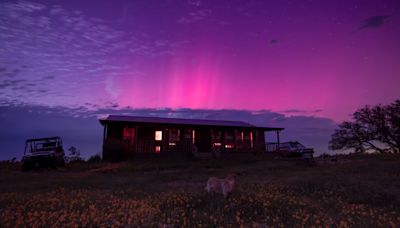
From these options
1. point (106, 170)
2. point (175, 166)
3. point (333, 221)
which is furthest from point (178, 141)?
point (333, 221)

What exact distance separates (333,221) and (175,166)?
18546mm

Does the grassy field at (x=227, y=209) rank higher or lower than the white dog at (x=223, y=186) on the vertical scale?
lower

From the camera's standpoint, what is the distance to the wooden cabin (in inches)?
1195

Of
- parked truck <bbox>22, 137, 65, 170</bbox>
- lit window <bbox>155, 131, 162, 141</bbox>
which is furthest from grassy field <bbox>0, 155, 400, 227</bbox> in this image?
lit window <bbox>155, 131, 162, 141</bbox>

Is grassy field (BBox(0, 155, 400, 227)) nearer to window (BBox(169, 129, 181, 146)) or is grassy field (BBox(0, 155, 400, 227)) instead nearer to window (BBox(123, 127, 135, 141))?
window (BBox(123, 127, 135, 141))

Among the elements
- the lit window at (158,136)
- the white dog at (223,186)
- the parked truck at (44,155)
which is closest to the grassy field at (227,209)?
the white dog at (223,186)

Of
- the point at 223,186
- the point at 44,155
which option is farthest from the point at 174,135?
the point at 223,186

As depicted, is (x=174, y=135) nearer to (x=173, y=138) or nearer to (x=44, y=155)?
(x=173, y=138)

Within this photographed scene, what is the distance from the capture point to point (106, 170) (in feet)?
73.3

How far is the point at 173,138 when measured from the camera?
3600cm

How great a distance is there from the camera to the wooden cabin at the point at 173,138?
3034cm

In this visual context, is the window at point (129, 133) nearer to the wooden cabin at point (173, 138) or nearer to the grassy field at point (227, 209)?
the wooden cabin at point (173, 138)

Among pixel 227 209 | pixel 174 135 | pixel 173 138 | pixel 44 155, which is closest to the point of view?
pixel 227 209

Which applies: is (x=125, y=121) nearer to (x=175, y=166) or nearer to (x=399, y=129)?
(x=175, y=166)
